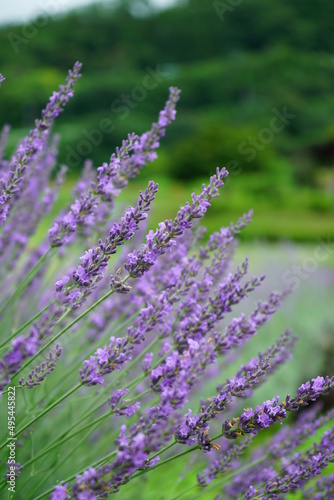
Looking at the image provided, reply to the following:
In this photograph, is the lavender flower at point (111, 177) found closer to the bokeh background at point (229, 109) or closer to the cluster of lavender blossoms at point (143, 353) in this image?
the cluster of lavender blossoms at point (143, 353)

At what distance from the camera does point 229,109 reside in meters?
40.8

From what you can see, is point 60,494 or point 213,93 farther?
point 213,93

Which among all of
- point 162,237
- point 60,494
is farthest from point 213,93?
point 60,494

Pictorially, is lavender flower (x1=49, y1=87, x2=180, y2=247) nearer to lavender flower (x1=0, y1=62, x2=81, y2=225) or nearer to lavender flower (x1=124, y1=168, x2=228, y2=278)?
lavender flower (x1=0, y1=62, x2=81, y2=225)

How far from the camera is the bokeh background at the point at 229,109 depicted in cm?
718

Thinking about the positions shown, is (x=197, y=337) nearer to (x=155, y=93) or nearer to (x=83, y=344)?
(x=83, y=344)

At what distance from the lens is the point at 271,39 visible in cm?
5253

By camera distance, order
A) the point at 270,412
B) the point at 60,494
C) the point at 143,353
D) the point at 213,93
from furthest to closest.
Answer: the point at 213,93 → the point at 143,353 → the point at 270,412 → the point at 60,494

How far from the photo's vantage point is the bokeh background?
A: 23.6 ft

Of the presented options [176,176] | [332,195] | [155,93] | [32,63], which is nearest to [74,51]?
[32,63]

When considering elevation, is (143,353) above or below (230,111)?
below

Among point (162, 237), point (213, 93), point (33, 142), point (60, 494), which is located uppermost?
point (213, 93)

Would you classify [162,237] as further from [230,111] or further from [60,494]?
[230,111]

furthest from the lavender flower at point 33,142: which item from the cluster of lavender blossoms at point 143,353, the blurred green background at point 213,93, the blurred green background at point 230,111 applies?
the blurred green background at point 213,93
